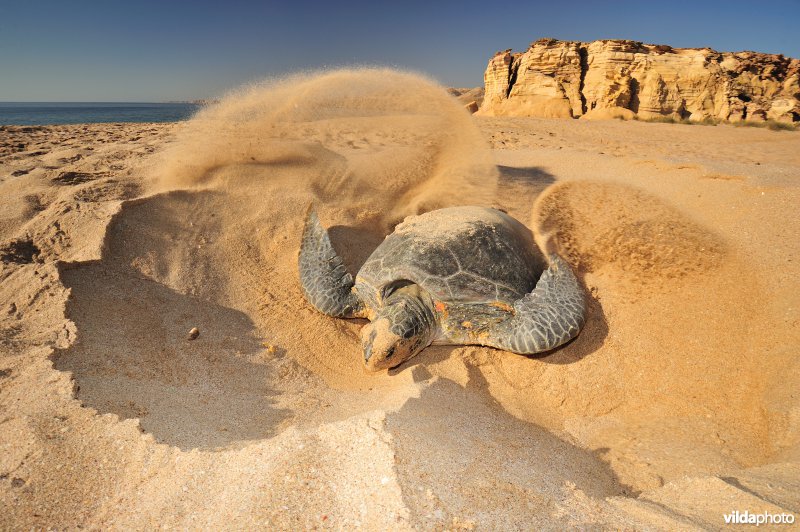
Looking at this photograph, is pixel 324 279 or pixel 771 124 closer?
pixel 324 279

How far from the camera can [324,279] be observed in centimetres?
357

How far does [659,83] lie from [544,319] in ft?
70.8

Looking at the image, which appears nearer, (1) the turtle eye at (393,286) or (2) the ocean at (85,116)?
(1) the turtle eye at (393,286)

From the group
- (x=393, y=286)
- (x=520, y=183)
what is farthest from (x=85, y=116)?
(x=393, y=286)

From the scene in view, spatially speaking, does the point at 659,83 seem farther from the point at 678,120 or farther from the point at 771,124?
the point at 771,124

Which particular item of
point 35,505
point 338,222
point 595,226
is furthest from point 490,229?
point 35,505

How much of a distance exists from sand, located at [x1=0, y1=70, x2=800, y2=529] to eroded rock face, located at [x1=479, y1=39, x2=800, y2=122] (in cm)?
1608

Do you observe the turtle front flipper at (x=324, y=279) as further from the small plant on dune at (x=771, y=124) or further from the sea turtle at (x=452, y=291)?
the small plant on dune at (x=771, y=124)

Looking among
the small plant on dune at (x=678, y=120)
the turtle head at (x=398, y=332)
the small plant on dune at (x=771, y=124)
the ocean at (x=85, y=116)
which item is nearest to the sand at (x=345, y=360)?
the turtle head at (x=398, y=332)

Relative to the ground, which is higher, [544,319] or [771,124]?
[771,124]

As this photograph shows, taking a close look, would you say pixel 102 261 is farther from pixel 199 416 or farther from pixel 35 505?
pixel 35 505

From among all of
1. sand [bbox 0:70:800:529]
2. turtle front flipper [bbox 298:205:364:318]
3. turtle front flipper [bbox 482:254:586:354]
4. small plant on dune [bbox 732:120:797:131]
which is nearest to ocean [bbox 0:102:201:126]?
sand [bbox 0:70:800:529]

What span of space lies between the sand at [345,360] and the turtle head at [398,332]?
15 centimetres

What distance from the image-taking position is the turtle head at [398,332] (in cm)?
278
